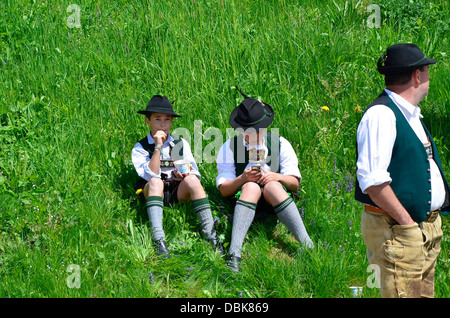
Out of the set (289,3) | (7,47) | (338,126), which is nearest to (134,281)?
(338,126)

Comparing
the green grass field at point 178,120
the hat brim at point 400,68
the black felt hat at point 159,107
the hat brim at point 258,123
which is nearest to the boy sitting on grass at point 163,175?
the black felt hat at point 159,107

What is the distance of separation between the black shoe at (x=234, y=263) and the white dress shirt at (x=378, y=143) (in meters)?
1.66

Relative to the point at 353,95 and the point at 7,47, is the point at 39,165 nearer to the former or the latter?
the point at 7,47

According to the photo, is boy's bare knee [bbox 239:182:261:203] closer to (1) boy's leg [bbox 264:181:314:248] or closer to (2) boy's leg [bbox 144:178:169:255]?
(1) boy's leg [bbox 264:181:314:248]

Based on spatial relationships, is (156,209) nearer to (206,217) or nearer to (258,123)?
(206,217)

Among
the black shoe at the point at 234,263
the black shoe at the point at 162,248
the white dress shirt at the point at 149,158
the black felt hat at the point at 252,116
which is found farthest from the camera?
the white dress shirt at the point at 149,158

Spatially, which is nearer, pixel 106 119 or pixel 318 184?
pixel 318 184

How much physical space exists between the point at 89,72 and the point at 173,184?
81.3 inches

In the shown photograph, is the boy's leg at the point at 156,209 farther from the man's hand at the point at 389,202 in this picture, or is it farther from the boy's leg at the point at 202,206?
the man's hand at the point at 389,202

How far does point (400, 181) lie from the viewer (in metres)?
3.22

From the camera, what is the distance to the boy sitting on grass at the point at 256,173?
4.73 m

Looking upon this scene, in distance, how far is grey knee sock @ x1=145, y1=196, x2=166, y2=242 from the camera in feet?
15.5

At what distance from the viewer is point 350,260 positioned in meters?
4.45

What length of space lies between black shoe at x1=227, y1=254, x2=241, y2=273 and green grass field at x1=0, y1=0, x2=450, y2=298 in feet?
0.24
